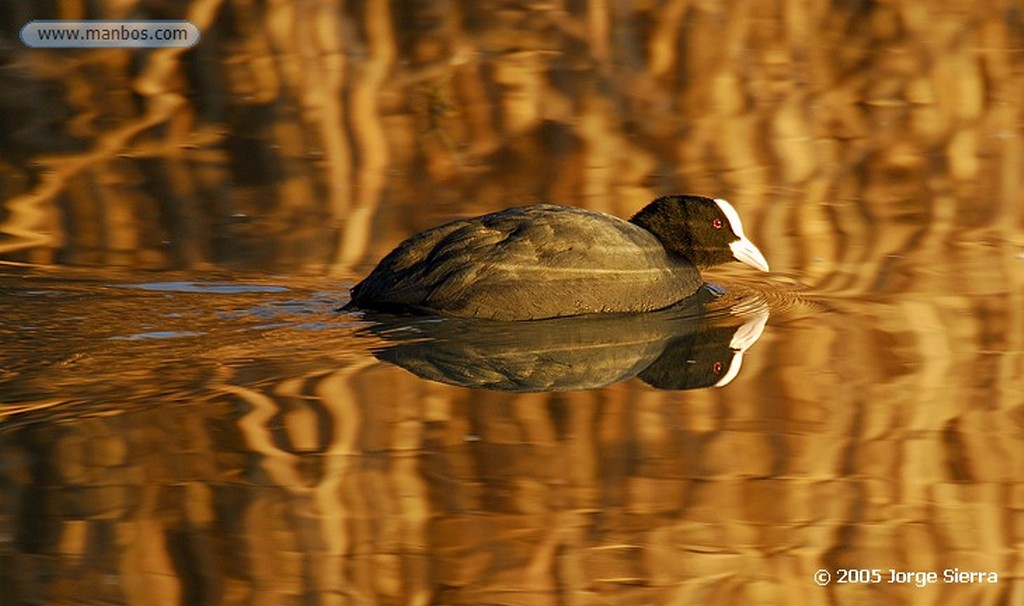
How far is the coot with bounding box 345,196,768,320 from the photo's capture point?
6.08m

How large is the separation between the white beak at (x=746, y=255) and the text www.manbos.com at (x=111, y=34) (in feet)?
16.5

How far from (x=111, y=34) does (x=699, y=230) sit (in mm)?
5357

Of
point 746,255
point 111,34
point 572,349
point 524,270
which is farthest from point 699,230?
point 111,34

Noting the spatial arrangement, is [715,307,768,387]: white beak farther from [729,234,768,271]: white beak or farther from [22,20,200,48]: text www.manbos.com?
[22,20,200,48]: text www.manbos.com

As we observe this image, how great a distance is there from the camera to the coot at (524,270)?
6078 mm

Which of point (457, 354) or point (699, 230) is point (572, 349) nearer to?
point (457, 354)

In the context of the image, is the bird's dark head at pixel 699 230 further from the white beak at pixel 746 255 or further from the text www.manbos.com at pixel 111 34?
the text www.manbos.com at pixel 111 34

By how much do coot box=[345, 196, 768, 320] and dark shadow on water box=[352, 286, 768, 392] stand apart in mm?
57

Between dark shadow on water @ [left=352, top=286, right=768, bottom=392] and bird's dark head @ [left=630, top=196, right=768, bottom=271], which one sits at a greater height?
bird's dark head @ [left=630, top=196, right=768, bottom=271]

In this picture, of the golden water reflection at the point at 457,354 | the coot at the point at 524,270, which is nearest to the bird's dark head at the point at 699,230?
the golden water reflection at the point at 457,354

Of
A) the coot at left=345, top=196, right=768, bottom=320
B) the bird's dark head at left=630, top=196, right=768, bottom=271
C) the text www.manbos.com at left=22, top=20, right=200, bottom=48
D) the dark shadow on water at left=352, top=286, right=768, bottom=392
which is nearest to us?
the dark shadow on water at left=352, top=286, right=768, bottom=392

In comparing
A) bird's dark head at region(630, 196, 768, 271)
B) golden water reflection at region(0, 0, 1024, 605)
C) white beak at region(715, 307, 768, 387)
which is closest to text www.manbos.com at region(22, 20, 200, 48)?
golden water reflection at region(0, 0, 1024, 605)

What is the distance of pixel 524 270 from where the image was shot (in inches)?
239

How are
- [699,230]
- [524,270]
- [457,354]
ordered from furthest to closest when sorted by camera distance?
1. [699,230]
2. [524,270]
3. [457,354]
